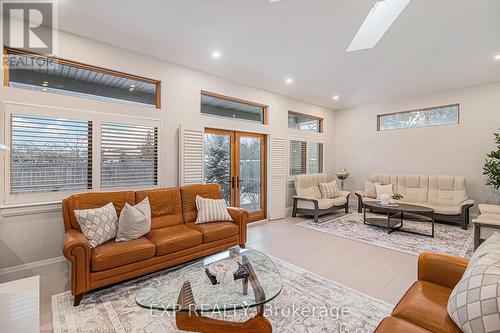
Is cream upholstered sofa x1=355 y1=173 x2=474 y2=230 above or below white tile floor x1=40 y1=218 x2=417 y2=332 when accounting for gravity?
above

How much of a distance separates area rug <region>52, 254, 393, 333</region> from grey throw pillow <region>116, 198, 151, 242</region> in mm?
523

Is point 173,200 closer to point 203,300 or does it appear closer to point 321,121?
point 203,300

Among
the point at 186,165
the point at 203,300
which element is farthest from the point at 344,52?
the point at 203,300

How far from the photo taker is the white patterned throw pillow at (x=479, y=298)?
111 cm

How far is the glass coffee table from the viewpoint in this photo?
1591 millimetres

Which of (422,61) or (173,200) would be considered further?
(422,61)

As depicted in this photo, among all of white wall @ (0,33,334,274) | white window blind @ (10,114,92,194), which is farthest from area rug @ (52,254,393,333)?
white window blind @ (10,114,92,194)

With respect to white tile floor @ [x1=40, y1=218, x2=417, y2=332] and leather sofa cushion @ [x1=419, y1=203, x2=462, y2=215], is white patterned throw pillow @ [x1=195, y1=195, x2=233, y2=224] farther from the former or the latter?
leather sofa cushion @ [x1=419, y1=203, x2=462, y2=215]

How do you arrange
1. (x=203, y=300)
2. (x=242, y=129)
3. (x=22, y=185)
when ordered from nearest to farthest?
(x=203, y=300)
(x=22, y=185)
(x=242, y=129)

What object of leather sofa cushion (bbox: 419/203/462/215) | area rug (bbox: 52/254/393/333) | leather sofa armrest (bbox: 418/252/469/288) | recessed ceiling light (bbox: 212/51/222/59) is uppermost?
recessed ceiling light (bbox: 212/51/222/59)

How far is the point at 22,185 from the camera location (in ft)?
9.18


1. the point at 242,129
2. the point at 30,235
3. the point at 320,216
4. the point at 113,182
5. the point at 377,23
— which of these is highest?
the point at 377,23

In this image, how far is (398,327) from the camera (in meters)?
1.29

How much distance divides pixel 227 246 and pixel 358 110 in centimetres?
582
